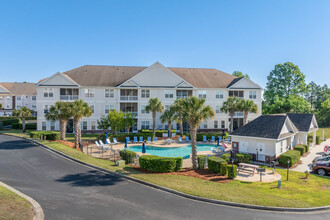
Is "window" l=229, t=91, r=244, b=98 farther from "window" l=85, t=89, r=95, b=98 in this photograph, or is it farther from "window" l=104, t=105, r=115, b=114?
"window" l=85, t=89, r=95, b=98

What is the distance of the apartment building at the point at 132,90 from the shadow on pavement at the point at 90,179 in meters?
25.6

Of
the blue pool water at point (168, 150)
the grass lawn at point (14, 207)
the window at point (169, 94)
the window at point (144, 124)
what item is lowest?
the blue pool water at point (168, 150)

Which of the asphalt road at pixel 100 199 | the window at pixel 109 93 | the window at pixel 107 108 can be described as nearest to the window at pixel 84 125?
the window at pixel 107 108

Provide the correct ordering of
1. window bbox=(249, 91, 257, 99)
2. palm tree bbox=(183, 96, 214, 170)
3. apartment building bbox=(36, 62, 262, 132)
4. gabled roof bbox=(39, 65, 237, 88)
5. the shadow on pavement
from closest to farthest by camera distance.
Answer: the shadow on pavement
palm tree bbox=(183, 96, 214, 170)
apartment building bbox=(36, 62, 262, 132)
gabled roof bbox=(39, 65, 237, 88)
window bbox=(249, 91, 257, 99)

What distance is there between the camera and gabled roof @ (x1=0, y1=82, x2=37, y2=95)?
7450 centimetres

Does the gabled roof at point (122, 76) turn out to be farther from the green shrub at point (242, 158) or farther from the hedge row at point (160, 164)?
the hedge row at point (160, 164)

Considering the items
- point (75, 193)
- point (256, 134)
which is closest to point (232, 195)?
point (75, 193)

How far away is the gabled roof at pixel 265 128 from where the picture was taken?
2198 cm

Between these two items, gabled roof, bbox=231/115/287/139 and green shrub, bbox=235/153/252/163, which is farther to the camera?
gabled roof, bbox=231/115/287/139

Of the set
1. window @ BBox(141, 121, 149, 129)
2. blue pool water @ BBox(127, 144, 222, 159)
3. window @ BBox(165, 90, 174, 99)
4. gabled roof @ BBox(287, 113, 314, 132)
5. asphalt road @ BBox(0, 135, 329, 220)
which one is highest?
window @ BBox(165, 90, 174, 99)

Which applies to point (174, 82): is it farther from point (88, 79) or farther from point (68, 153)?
point (68, 153)

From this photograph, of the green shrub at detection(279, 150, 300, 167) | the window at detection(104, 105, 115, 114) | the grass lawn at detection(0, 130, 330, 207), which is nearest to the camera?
the grass lawn at detection(0, 130, 330, 207)

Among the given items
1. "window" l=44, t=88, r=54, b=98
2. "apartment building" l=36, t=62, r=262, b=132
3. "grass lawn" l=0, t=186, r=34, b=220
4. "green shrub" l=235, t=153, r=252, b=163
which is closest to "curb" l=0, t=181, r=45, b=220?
"grass lawn" l=0, t=186, r=34, b=220

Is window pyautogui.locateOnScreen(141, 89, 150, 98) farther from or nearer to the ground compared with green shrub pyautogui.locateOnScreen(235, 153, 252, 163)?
farther from the ground
